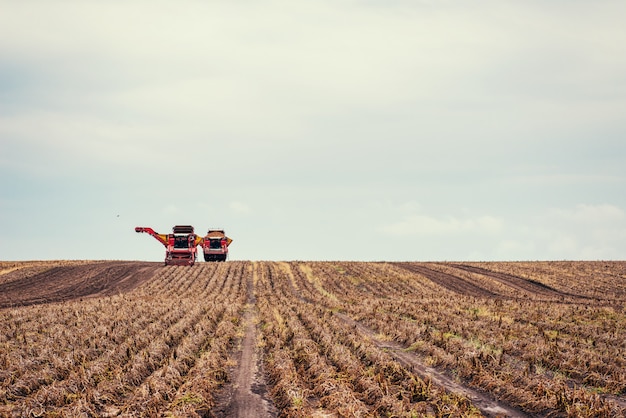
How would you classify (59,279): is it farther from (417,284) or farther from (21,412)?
(21,412)

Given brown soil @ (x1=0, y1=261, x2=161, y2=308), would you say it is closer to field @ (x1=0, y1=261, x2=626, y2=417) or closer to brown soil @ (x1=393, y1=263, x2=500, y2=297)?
field @ (x1=0, y1=261, x2=626, y2=417)

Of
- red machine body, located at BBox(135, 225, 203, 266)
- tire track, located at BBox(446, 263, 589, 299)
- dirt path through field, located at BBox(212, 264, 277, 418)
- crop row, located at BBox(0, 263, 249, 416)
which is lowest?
dirt path through field, located at BBox(212, 264, 277, 418)

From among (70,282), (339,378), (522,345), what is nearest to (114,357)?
(339,378)

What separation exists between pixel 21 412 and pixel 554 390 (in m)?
12.3

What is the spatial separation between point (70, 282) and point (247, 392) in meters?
36.3

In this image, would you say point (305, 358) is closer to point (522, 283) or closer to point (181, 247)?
point (522, 283)

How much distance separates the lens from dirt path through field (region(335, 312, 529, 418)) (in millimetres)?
11938

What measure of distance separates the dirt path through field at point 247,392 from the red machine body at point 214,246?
136 feet

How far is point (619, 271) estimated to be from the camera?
55.9 meters

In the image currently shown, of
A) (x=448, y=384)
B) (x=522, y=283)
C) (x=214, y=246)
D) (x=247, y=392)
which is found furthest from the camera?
(x=214, y=246)

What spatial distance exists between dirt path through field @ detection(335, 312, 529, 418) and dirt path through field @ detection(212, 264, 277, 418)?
14.2 feet

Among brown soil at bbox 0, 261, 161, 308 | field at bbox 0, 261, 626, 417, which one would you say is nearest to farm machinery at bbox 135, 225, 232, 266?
brown soil at bbox 0, 261, 161, 308

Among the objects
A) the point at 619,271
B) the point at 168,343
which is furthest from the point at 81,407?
the point at 619,271

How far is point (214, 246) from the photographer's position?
Answer: 5975 centimetres
